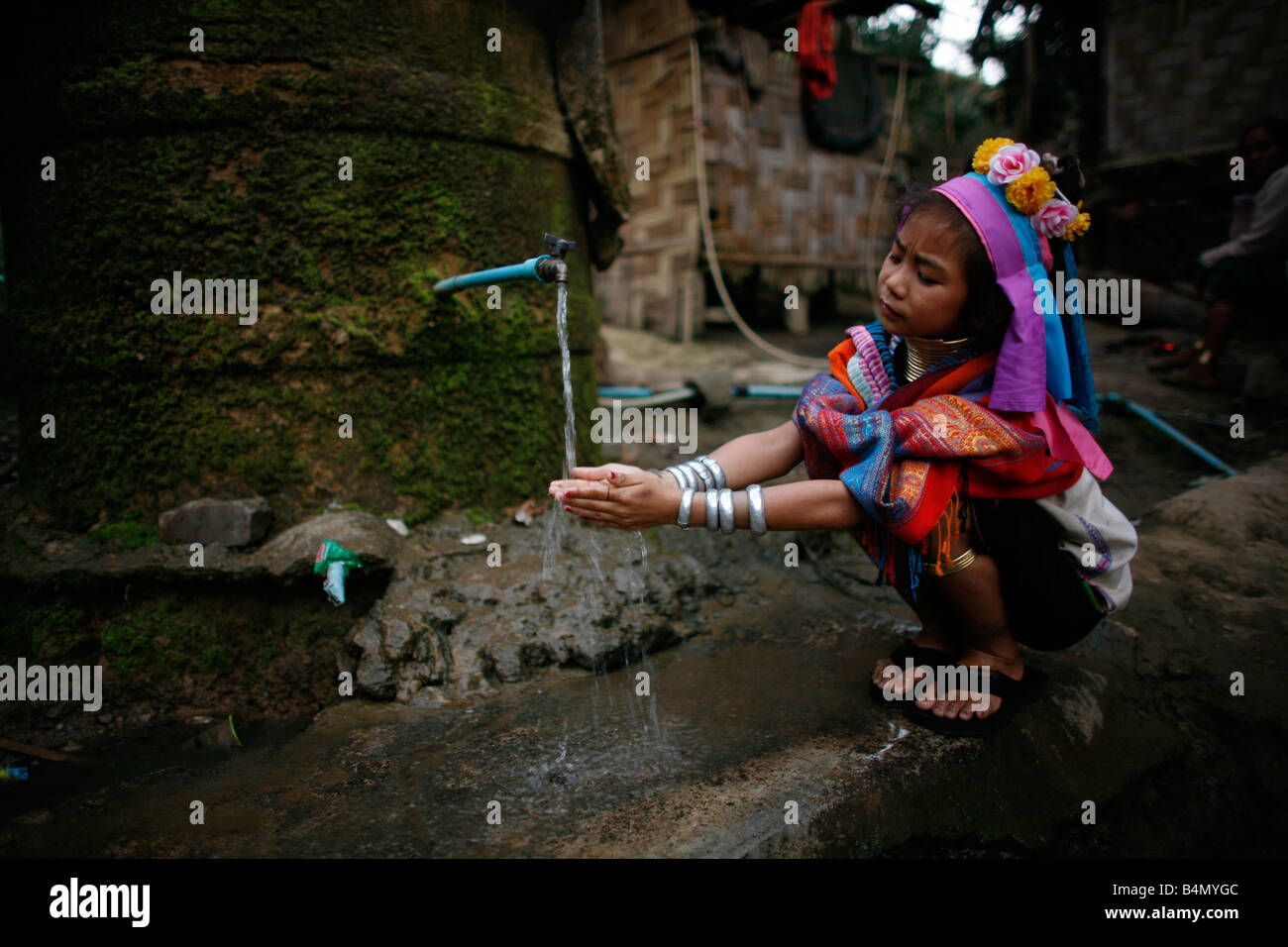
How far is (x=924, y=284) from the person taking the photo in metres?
1.75

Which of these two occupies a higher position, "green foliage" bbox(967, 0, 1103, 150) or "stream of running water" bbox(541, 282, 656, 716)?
"green foliage" bbox(967, 0, 1103, 150)

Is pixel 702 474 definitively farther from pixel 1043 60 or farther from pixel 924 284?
pixel 1043 60

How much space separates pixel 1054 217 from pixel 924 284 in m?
0.33

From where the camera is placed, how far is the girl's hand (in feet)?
5.47

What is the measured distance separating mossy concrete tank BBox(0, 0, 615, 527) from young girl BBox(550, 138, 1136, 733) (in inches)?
46.8

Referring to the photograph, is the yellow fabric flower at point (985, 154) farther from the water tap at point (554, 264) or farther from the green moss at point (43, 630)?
the green moss at point (43, 630)

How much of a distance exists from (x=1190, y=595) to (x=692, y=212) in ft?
18.7

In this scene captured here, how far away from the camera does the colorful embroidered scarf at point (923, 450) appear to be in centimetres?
171

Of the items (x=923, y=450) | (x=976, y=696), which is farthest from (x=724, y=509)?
(x=976, y=696)

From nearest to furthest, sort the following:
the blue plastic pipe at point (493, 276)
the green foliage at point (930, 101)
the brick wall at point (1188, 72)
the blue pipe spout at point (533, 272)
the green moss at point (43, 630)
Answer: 1. the blue pipe spout at point (533, 272)
2. the blue plastic pipe at point (493, 276)
3. the green moss at point (43, 630)
4. the brick wall at point (1188, 72)
5. the green foliage at point (930, 101)

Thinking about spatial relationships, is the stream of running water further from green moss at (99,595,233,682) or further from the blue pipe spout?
green moss at (99,595,233,682)

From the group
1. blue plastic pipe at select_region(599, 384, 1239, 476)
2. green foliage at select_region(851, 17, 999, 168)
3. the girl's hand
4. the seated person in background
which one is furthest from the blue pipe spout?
green foliage at select_region(851, 17, 999, 168)

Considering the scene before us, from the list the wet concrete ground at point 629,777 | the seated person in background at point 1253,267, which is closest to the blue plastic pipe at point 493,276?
the wet concrete ground at point 629,777

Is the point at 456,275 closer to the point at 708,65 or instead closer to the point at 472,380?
the point at 472,380
